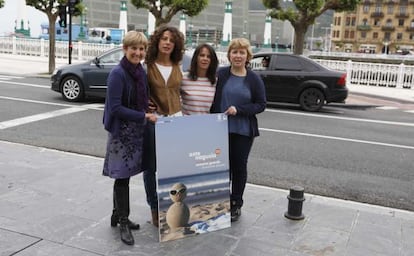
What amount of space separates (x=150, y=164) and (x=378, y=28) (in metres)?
123

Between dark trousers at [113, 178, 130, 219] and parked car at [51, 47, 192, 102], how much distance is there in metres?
8.40

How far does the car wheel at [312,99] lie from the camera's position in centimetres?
1272

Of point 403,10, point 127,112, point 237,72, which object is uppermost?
point 403,10

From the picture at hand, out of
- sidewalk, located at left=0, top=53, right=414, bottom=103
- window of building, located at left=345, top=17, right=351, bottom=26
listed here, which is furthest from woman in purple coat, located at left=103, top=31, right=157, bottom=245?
window of building, located at left=345, top=17, right=351, bottom=26

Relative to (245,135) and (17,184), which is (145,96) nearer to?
(245,135)

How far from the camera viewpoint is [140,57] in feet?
12.1

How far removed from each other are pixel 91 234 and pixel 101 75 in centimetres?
852

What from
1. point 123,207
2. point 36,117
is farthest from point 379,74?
point 123,207

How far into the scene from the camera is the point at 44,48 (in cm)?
2831

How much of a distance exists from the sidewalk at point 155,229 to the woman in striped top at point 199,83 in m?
1.10

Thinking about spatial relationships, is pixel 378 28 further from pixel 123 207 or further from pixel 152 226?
pixel 123 207

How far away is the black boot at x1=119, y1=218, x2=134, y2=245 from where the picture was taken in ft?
12.6

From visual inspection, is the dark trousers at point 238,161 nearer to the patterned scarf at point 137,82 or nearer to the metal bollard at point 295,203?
the metal bollard at point 295,203

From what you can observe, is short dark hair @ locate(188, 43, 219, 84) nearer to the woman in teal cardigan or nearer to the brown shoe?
the woman in teal cardigan
